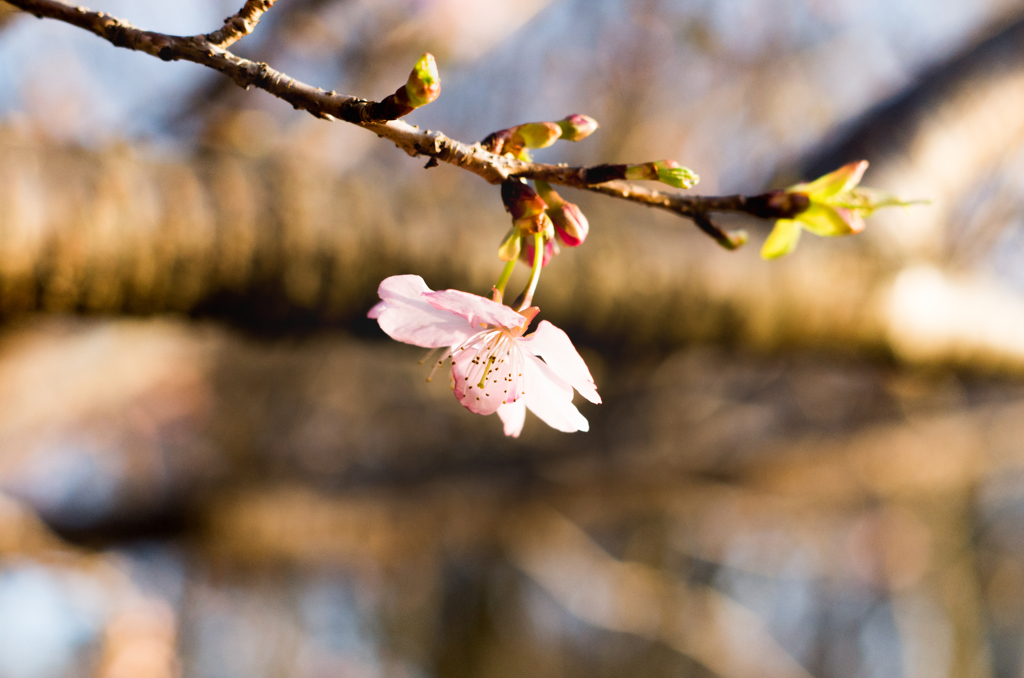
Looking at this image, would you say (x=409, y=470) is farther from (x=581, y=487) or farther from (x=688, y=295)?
(x=688, y=295)

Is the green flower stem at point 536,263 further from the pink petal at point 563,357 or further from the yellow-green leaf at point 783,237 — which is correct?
the yellow-green leaf at point 783,237

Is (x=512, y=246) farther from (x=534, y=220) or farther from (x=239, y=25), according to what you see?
(x=239, y=25)

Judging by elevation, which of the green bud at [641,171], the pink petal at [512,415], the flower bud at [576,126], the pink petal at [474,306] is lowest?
the pink petal at [512,415]

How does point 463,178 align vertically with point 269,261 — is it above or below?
above

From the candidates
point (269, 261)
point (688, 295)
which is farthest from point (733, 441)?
point (269, 261)

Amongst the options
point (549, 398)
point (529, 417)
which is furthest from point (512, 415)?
point (529, 417)

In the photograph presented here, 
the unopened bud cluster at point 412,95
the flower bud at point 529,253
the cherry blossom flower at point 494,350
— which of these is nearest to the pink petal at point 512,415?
the cherry blossom flower at point 494,350

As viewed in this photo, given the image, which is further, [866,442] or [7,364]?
[866,442]
